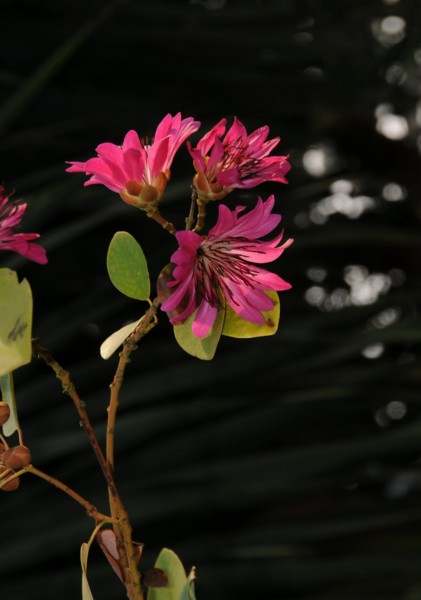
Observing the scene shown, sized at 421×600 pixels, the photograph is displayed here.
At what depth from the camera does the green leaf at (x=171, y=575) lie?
0.16 meters

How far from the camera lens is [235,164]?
157 millimetres

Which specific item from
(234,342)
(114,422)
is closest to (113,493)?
(114,422)

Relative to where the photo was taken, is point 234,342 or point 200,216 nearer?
point 200,216

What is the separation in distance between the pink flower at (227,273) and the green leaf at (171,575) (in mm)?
45

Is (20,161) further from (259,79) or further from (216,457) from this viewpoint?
(216,457)

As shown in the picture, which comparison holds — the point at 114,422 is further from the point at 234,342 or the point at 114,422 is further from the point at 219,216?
the point at 234,342

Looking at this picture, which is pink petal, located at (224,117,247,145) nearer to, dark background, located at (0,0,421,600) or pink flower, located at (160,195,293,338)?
pink flower, located at (160,195,293,338)

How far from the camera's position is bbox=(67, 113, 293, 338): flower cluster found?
0.14 m

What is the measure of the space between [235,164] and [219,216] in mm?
20

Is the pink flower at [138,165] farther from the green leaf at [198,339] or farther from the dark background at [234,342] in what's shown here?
the dark background at [234,342]

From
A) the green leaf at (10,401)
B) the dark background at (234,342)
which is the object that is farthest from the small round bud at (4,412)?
the dark background at (234,342)

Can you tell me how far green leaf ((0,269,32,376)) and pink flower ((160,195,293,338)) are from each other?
2 cm

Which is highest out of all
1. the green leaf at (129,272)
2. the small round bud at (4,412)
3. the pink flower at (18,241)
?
the pink flower at (18,241)

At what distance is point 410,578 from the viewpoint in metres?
0.43
